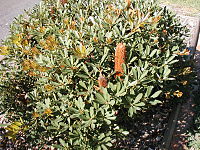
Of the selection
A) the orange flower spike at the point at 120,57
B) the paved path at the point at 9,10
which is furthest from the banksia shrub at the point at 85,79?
the paved path at the point at 9,10

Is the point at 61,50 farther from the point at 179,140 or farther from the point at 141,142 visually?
the point at 179,140

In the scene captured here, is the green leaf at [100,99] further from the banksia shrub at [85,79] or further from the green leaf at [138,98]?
the green leaf at [138,98]

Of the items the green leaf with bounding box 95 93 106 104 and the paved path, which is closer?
the green leaf with bounding box 95 93 106 104

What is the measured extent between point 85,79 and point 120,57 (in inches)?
15.3

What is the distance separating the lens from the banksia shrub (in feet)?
5.59

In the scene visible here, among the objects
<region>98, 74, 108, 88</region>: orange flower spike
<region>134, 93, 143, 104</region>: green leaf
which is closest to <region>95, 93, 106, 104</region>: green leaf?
<region>98, 74, 108, 88</region>: orange flower spike

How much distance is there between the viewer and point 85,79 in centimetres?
184

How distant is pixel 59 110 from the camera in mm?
1875

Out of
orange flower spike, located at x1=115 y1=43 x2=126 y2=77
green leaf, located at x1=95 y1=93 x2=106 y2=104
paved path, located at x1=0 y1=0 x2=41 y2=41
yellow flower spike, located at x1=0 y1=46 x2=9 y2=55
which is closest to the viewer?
green leaf, located at x1=95 y1=93 x2=106 y2=104

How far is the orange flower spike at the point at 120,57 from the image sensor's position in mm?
1759

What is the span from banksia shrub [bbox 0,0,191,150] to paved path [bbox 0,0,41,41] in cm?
425

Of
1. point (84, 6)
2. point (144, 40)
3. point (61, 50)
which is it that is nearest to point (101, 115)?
point (61, 50)

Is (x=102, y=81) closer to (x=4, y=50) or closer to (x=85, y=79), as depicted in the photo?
(x=85, y=79)

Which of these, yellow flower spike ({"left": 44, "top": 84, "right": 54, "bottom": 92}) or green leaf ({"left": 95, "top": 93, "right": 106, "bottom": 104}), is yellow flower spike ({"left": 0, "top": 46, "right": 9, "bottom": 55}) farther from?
green leaf ({"left": 95, "top": 93, "right": 106, "bottom": 104})
